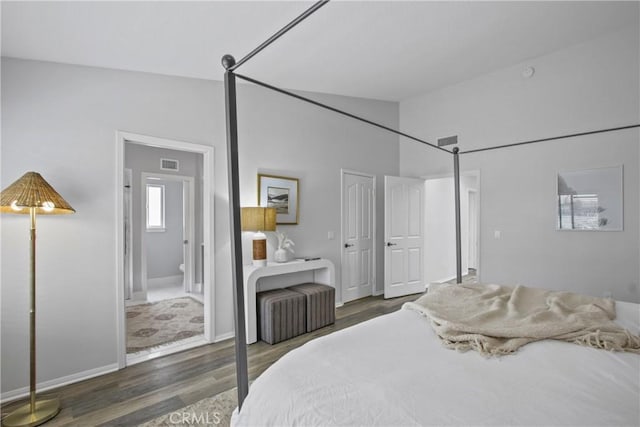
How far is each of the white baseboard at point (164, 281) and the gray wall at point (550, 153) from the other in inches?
196

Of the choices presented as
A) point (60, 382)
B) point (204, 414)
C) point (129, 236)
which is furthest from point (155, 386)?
point (129, 236)

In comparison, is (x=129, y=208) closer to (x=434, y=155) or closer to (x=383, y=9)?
(x=383, y=9)

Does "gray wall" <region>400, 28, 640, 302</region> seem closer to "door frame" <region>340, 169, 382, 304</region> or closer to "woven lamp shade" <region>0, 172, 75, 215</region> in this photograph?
"door frame" <region>340, 169, 382, 304</region>

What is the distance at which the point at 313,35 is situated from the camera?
282 cm

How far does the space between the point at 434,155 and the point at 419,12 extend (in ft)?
8.40

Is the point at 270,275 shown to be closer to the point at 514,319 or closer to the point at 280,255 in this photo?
the point at 280,255

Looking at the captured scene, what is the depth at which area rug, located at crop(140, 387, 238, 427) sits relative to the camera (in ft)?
6.53

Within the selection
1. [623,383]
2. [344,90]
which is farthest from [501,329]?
[344,90]

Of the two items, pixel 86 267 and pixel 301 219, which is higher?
pixel 301 219

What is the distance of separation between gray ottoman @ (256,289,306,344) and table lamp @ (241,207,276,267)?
0.39 metres

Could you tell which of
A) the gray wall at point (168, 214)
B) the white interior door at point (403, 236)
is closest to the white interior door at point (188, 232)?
the gray wall at point (168, 214)

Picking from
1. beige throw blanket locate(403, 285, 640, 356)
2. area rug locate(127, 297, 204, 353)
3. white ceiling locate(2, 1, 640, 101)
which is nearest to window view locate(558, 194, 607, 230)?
white ceiling locate(2, 1, 640, 101)

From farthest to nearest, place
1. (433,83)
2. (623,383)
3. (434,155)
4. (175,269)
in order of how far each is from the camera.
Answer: (175,269) < (434,155) < (433,83) < (623,383)

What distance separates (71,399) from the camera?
228cm
